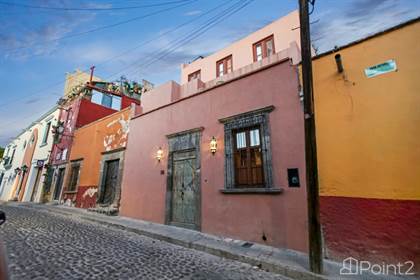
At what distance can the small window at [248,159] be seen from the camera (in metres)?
5.66

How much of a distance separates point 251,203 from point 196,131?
311 centimetres

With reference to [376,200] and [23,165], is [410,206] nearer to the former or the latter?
[376,200]

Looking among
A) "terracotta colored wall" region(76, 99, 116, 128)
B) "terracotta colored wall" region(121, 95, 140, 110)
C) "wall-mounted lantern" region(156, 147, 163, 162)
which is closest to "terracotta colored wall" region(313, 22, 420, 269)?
"wall-mounted lantern" region(156, 147, 163, 162)

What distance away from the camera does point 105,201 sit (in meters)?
10.4

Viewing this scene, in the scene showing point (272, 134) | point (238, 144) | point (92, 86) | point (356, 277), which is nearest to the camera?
point (356, 277)

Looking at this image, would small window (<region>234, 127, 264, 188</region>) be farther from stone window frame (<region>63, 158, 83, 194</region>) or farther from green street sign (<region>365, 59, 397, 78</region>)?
stone window frame (<region>63, 158, 83, 194</region>)

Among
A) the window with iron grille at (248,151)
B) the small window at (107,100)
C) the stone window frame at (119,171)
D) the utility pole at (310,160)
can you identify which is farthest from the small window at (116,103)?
the utility pole at (310,160)

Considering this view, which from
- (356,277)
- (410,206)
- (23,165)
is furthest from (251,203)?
(23,165)

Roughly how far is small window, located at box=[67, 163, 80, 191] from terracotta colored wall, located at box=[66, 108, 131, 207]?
1.57 feet

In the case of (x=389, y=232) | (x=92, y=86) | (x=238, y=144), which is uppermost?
(x=92, y=86)

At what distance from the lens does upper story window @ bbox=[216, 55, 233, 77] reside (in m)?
13.6

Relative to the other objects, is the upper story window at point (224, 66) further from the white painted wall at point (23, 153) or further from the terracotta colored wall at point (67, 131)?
the white painted wall at point (23, 153)

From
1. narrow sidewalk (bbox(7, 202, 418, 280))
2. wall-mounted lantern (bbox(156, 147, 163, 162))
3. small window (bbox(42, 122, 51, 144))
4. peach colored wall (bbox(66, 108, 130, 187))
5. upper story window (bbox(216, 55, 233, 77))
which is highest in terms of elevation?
upper story window (bbox(216, 55, 233, 77))

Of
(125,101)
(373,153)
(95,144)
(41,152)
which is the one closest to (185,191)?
(373,153)
